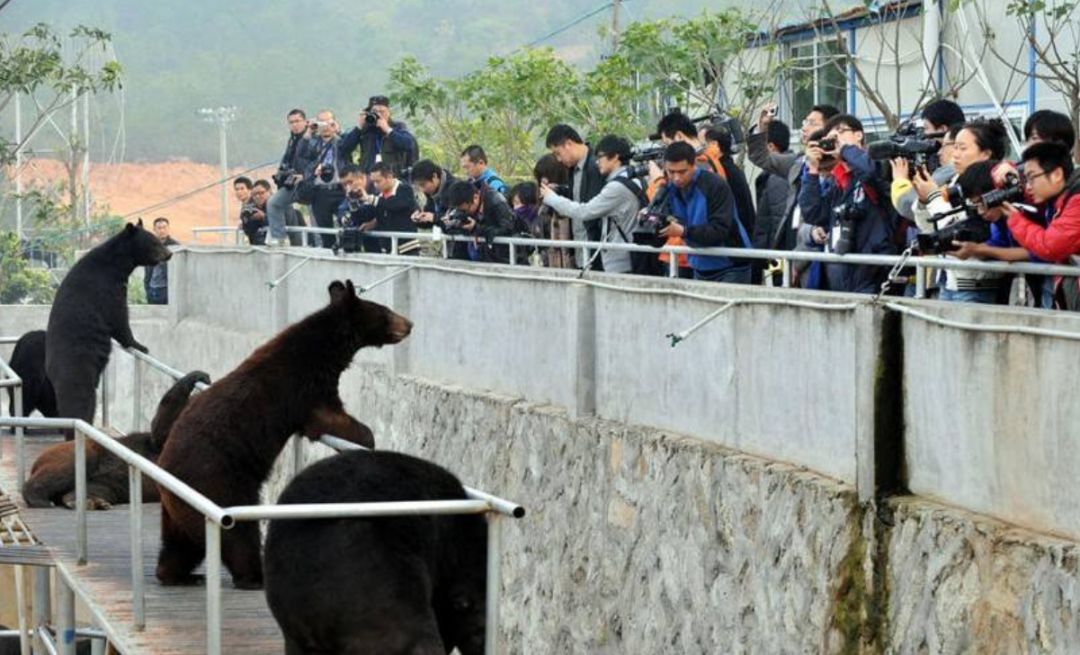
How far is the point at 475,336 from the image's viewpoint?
16688 mm

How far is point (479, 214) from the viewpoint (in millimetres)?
18156

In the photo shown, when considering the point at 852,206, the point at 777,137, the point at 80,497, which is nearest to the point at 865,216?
the point at 852,206

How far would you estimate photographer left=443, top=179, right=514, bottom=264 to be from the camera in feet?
59.0

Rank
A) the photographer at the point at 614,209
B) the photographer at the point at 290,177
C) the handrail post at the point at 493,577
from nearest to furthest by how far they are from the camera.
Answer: the handrail post at the point at 493,577, the photographer at the point at 614,209, the photographer at the point at 290,177

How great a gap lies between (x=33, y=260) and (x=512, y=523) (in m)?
61.0

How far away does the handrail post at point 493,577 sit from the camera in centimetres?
838

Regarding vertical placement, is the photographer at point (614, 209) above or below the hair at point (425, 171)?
below

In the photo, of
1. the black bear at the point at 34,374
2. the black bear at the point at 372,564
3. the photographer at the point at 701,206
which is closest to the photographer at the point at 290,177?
the black bear at the point at 34,374

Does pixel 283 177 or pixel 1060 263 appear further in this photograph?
pixel 283 177

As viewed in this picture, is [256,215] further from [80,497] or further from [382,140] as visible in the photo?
[80,497]

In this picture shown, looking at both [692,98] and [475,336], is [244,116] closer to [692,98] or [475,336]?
[692,98]

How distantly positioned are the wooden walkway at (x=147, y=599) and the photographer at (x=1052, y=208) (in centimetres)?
387

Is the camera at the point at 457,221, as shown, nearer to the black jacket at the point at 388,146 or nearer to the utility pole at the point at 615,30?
the black jacket at the point at 388,146

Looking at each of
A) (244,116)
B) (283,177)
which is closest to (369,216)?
(283,177)
